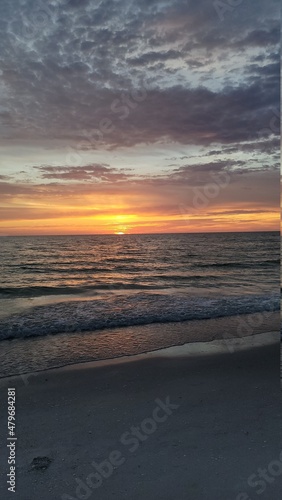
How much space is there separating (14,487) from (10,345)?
264 inches

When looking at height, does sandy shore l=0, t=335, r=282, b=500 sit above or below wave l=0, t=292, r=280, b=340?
above

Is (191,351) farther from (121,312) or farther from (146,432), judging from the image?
(121,312)

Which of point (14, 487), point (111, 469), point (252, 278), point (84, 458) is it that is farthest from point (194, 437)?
point (252, 278)

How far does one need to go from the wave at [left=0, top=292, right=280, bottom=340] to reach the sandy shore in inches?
165

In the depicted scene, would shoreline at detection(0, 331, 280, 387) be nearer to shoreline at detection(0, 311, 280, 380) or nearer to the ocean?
shoreline at detection(0, 311, 280, 380)

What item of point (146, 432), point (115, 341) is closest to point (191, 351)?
point (115, 341)

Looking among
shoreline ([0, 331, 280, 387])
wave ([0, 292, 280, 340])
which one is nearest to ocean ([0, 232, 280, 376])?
A: wave ([0, 292, 280, 340])

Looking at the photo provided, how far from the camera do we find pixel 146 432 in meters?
5.42

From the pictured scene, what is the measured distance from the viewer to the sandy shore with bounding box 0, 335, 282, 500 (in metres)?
4.25

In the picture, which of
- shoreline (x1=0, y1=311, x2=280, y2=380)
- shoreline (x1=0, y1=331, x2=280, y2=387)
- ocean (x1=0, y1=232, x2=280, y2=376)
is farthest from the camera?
ocean (x1=0, y1=232, x2=280, y2=376)

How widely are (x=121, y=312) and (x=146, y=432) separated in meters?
9.23

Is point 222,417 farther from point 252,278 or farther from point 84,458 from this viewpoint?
Answer: point 252,278

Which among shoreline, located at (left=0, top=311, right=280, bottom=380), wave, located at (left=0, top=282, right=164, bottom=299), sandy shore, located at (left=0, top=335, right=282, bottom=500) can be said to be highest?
sandy shore, located at (left=0, top=335, right=282, bottom=500)

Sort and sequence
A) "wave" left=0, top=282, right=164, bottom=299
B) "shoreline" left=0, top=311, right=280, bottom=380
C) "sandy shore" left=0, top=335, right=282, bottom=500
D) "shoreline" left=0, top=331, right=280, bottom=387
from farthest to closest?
"wave" left=0, top=282, right=164, bottom=299 → "shoreline" left=0, top=311, right=280, bottom=380 → "shoreline" left=0, top=331, right=280, bottom=387 → "sandy shore" left=0, top=335, right=282, bottom=500
